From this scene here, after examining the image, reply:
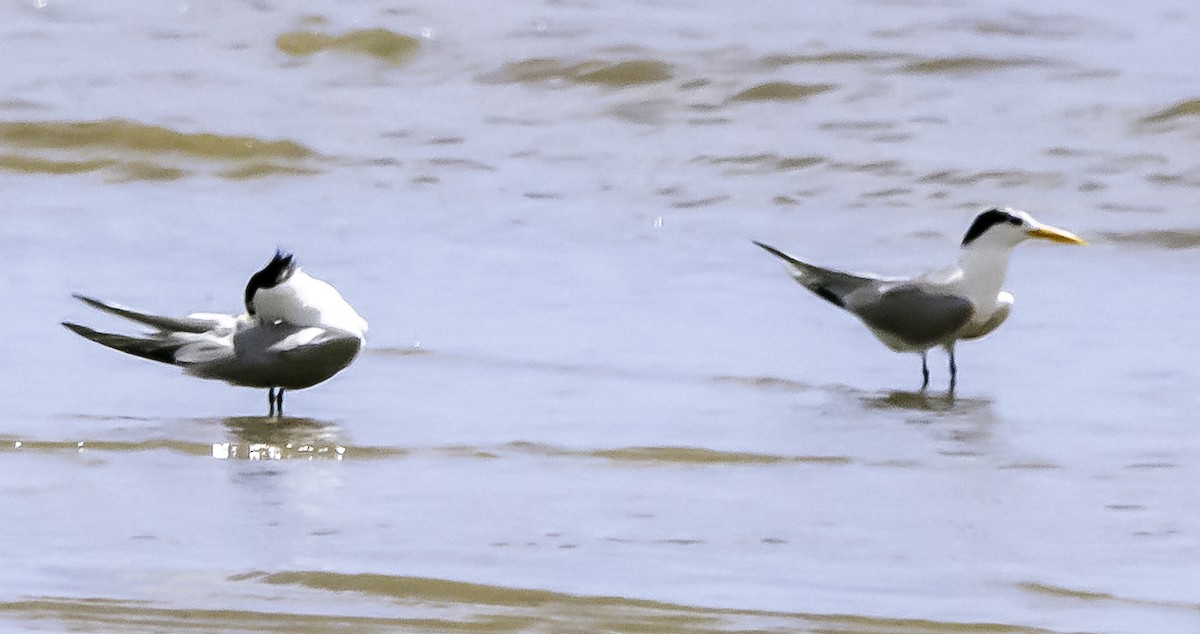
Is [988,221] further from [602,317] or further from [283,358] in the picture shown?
[283,358]

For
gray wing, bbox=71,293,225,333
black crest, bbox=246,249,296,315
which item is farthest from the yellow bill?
gray wing, bbox=71,293,225,333

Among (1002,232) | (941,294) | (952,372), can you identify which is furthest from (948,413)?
(1002,232)

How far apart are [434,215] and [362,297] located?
65.6 inches

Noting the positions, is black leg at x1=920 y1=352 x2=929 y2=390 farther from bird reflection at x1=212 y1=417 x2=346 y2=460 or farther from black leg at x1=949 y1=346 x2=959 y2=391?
bird reflection at x1=212 y1=417 x2=346 y2=460

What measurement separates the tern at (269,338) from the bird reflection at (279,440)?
11 cm

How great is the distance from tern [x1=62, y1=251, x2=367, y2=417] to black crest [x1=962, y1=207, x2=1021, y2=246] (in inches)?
82.8

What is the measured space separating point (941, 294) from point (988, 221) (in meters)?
0.35

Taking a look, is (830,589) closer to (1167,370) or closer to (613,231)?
(1167,370)

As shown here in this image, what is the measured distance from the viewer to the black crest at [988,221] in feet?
22.5

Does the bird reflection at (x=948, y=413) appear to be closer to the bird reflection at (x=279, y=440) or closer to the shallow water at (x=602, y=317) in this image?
the shallow water at (x=602, y=317)

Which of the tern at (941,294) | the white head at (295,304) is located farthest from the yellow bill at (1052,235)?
the white head at (295,304)

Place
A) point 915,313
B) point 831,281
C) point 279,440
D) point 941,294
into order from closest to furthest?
1. point 279,440
2. point 915,313
3. point 941,294
4. point 831,281

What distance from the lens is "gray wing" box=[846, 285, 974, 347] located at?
650 cm

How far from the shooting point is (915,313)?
21.5 ft
